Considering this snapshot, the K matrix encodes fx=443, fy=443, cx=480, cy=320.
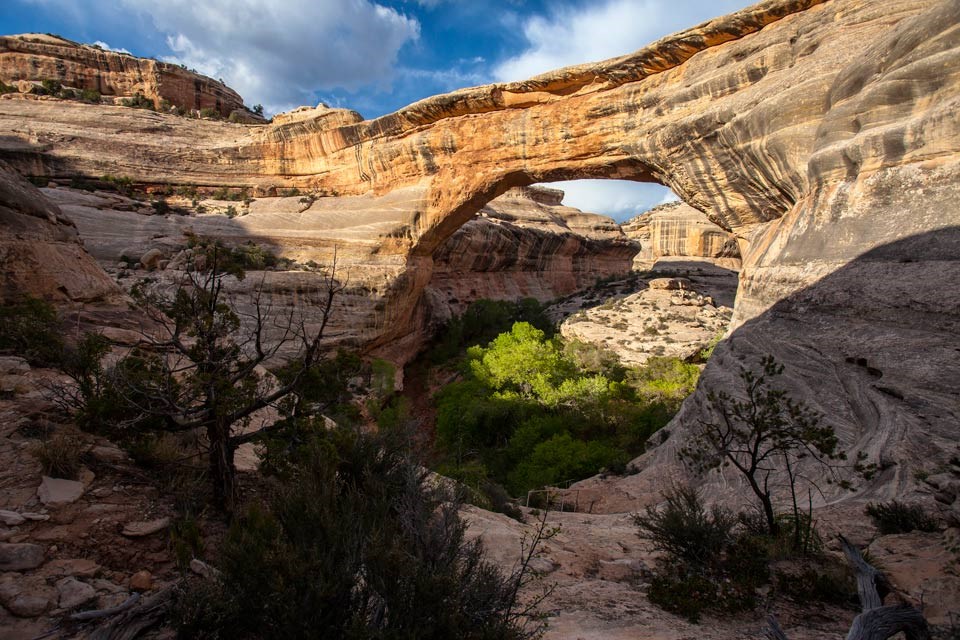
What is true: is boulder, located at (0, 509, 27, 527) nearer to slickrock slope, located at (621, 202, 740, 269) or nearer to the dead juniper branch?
the dead juniper branch

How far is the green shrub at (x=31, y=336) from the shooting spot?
5.15 m

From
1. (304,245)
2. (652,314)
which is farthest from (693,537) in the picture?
(652,314)

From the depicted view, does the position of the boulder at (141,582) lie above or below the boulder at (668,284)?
below

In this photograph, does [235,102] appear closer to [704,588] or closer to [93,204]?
[93,204]

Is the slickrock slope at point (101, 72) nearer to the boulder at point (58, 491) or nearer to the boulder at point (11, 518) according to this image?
the boulder at point (58, 491)

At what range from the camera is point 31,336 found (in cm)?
520

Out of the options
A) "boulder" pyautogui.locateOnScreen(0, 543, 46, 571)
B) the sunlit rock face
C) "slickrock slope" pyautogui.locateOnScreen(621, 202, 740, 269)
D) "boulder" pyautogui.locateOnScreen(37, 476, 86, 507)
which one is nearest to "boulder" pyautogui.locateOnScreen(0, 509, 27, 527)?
"boulder" pyautogui.locateOnScreen(37, 476, 86, 507)

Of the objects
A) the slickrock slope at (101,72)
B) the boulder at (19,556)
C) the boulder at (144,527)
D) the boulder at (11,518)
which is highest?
the slickrock slope at (101,72)

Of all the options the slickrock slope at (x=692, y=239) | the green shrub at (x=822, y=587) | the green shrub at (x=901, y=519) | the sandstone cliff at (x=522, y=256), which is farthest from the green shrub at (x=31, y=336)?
the slickrock slope at (x=692, y=239)

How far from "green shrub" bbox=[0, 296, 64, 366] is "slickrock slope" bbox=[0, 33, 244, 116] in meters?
24.9

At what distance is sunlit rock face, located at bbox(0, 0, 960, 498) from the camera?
21.0 ft

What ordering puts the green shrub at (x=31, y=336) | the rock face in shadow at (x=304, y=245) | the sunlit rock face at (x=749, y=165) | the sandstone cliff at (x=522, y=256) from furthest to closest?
the sandstone cliff at (x=522, y=256) → the rock face in shadow at (x=304, y=245) → the sunlit rock face at (x=749, y=165) → the green shrub at (x=31, y=336)

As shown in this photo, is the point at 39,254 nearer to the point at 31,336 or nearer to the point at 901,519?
the point at 31,336

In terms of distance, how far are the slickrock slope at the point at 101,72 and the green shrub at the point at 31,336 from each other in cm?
2487
